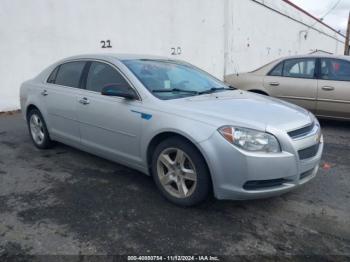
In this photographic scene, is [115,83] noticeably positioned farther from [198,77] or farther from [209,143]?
[209,143]

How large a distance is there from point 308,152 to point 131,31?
901 centimetres

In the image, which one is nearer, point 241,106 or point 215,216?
point 215,216

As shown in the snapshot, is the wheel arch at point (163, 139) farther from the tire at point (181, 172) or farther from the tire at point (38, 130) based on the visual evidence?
the tire at point (38, 130)

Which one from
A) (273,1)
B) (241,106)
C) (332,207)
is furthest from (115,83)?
(273,1)

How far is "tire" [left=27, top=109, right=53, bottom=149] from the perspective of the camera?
525 cm

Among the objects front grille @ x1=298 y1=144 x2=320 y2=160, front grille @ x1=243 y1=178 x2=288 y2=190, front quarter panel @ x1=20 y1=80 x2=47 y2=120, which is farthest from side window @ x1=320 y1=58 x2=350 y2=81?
front quarter panel @ x1=20 y1=80 x2=47 y2=120

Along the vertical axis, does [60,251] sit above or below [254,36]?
below

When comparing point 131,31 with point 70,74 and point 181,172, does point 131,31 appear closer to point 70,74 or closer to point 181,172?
point 70,74

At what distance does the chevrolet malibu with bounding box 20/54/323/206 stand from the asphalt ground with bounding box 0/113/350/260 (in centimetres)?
28

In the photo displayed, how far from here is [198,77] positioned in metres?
4.54

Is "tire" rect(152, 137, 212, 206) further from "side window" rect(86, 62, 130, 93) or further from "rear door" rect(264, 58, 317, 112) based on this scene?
"rear door" rect(264, 58, 317, 112)

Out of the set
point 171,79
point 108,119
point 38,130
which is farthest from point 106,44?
point 108,119

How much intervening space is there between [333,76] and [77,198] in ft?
17.3

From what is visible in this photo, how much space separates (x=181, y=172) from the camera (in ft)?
11.2
